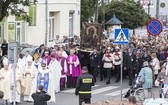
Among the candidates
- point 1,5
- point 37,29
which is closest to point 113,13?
point 37,29

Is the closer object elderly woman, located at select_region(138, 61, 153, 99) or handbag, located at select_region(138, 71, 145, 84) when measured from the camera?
elderly woman, located at select_region(138, 61, 153, 99)

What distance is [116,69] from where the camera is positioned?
2791 centimetres

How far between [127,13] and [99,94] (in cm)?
2965

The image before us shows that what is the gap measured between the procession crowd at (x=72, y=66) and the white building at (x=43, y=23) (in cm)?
1123

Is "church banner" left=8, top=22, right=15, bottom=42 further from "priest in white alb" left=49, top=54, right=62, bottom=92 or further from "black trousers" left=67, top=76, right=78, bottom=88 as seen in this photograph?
"priest in white alb" left=49, top=54, right=62, bottom=92

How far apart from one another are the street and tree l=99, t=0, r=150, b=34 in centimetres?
2588

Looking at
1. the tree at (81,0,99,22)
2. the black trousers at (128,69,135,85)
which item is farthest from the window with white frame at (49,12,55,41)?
the black trousers at (128,69,135,85)

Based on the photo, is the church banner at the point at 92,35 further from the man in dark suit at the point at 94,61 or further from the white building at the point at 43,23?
the white building at the point at 43,23

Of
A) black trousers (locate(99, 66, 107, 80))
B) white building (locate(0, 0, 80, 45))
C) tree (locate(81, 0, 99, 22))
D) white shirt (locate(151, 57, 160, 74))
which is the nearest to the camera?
white shirt (locate(151, 57, 160, 74))

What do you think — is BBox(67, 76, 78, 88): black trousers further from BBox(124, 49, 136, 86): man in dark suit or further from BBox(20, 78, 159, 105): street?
BBox(124, 49, 136, 86): man in dark suit

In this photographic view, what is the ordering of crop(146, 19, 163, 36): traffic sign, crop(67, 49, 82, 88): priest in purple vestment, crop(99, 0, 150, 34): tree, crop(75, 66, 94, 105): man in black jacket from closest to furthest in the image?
crop(75, 66, 94, 105): man in black jacket < crop(146, 19, 163, 36): traffic sign < crop(67, 49, 82, 88): priest in purple vestment < crop(99, 0, 150, 34): tree

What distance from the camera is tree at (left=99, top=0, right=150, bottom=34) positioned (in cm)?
5366

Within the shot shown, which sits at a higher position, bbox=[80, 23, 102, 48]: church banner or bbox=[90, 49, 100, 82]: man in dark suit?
bbox=[80, 23, 102, 48]: church banner

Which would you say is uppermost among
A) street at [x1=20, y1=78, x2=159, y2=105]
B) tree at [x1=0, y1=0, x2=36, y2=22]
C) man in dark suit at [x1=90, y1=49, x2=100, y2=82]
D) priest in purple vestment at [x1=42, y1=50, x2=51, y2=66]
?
tree at [x1=0, y1=0, x2=36, y2=22]
